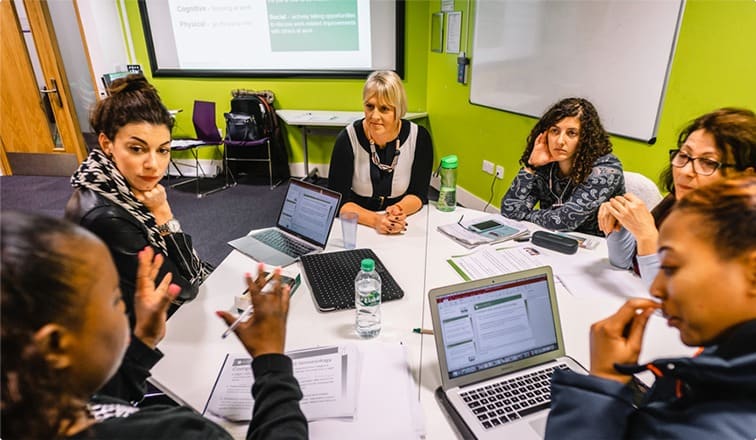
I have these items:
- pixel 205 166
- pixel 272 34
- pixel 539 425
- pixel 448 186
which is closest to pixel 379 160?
pixel 448 186

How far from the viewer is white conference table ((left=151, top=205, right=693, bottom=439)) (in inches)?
38.4

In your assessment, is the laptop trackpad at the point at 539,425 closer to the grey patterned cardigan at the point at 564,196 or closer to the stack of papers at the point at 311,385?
the stack of papers at the point at 311,385

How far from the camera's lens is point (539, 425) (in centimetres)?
83

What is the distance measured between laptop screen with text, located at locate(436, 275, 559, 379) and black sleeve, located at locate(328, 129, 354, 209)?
50.0 inches

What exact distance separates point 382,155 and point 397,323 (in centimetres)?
119

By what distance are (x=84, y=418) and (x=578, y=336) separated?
110cm

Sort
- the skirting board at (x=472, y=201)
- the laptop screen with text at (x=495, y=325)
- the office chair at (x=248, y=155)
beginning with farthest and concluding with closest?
the office chair at (x=248, y=155) < the skirting board at (x=472, y=201) < the laptop screen with text at (x=495, y=325)

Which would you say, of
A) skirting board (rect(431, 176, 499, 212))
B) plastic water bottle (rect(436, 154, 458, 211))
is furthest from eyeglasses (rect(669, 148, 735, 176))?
skirting board (rect(431, 176, 499, 212))

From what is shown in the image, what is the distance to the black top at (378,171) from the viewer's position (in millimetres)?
2123

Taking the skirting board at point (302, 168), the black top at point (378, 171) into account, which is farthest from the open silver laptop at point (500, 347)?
the skirting board at point (302, 168)

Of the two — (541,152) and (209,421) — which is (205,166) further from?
(209,421)

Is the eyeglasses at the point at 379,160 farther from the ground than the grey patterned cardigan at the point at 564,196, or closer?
farther from the ground

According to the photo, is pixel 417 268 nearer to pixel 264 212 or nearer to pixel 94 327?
pixel 94 327

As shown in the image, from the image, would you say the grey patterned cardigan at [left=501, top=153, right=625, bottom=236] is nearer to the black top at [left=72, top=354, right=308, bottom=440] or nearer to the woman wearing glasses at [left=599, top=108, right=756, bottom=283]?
the woman wearing glasses at [left=599, top=108, right=756, bottom=283]
